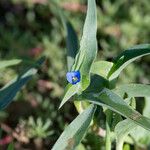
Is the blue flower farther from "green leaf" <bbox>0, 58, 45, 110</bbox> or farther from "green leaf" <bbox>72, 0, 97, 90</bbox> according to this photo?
"green leaf" <bbox>0, 58, 45, 110</bbox>

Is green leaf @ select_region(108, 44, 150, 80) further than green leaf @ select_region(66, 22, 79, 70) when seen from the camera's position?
No

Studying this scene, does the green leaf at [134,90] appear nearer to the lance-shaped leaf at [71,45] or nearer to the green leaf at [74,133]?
the green leaf at [74,133]

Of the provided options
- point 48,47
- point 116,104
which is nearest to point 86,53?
point 116,104

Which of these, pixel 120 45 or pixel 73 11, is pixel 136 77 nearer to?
pixel 120 45

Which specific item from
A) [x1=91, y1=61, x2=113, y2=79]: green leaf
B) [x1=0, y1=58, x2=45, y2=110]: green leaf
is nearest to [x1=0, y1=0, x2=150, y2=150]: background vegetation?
[x1=0, y1=58, x2=45, y2=110]: green leaf

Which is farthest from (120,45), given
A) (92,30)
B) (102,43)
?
(92,30)

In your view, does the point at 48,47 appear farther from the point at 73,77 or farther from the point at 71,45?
the point at 73,77

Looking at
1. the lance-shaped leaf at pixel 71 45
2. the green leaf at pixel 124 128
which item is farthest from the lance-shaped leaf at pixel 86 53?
the lance-shaped leaf at pixel 71 45
